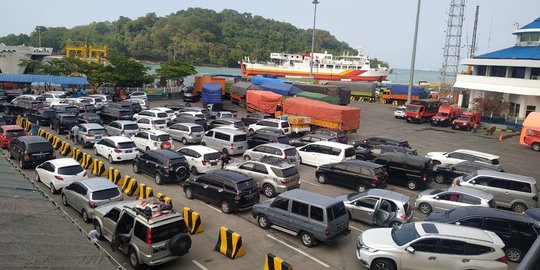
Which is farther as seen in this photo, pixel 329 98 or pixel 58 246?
pixel 329 98

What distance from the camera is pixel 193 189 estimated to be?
53.2ft

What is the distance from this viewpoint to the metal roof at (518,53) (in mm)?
43572

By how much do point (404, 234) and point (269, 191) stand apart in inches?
275

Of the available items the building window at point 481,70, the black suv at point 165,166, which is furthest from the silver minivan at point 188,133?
the building window at point 481,70

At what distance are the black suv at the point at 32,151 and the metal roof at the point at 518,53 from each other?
45967 millimetres

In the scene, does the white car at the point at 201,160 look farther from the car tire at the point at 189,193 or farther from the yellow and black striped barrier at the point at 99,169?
the yellow and black striped barrier at the point at 99,169

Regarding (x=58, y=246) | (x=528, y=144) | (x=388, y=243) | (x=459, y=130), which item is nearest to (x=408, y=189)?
(x=388, y=243)

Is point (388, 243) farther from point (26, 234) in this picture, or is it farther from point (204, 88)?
point (204, 88)

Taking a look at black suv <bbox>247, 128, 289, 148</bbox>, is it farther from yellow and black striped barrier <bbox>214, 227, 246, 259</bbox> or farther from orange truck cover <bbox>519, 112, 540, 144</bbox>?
orange truck cover <bbox>519, 112, 540, 144</bbox>

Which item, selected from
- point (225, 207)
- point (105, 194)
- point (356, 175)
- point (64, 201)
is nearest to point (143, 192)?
point (105, 194)

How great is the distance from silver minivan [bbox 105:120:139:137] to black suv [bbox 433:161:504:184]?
18.4 m

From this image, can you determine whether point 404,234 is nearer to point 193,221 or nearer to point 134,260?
point 193,221

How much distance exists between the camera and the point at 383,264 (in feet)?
34.9

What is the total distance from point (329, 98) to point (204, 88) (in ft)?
45.5
